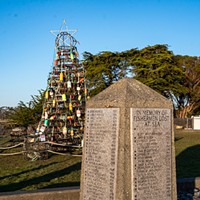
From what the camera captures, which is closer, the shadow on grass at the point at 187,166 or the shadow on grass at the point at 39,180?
the shadow on grass at the point at 39,180

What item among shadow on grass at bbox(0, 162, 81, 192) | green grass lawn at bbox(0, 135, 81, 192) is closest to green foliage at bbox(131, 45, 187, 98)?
green grass lawn at bbox(0, 135, 81, 192)

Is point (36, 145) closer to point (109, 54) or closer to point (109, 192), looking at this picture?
point (109, 192)

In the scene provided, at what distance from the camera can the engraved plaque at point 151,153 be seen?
4594 mm

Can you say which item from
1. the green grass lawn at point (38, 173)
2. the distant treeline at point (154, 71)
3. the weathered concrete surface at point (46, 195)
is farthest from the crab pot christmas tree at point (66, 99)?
the distant treeline at point (154, 71)

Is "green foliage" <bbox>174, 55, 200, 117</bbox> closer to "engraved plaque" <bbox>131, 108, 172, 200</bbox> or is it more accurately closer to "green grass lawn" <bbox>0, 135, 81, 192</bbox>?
"green grass lawn" <bbox>0, 135, 81, 192</bbox>

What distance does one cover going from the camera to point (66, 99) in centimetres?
1606

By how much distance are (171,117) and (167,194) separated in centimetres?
116

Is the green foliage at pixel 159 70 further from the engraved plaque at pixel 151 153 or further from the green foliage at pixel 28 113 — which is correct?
the engraved plaque at pixel 151 153

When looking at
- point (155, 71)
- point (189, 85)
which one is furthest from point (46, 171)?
point (189, 85)

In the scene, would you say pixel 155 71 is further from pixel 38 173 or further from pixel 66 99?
pixel 38 173

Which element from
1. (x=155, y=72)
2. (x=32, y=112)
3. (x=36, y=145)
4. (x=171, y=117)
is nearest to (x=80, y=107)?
(x=36, y=145)

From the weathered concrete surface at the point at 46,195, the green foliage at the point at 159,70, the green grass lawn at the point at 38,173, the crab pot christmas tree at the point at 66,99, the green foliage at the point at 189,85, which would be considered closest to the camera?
the weathered concrete surface at the point at 46,195

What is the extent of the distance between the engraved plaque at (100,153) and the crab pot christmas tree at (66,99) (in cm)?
1075

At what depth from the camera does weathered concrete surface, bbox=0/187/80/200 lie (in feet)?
19.4
